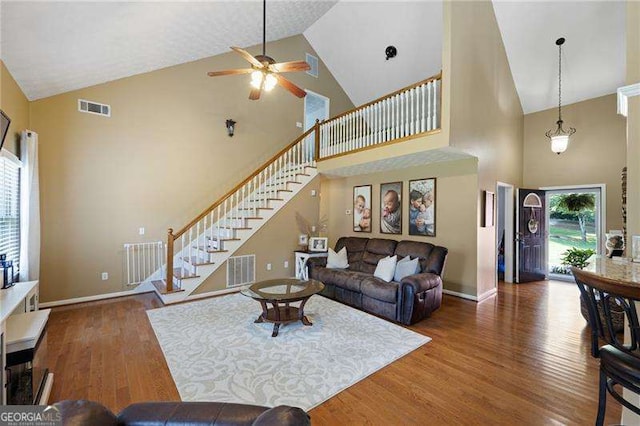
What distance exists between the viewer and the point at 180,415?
1059 millimetres

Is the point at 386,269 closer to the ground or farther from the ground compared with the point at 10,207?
closer to the ground

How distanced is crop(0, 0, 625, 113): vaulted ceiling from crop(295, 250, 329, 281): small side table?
4.28m

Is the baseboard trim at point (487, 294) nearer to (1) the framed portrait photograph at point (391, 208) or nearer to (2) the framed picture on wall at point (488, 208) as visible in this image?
(2) the framed picture on wall at point (488, 208)

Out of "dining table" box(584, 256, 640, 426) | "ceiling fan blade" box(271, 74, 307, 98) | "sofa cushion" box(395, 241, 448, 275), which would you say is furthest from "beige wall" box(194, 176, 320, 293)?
"dining table" box(584, 256, 640, 426)

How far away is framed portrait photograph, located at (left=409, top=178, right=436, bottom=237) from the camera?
5250 mm

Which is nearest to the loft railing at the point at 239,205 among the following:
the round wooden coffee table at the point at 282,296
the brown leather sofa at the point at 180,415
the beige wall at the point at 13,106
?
the round wooden coffee table at the point at 282,296

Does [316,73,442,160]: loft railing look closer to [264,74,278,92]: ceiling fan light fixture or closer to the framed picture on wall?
the framed picture on wall

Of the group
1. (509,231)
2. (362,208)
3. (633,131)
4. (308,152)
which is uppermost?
(308,152)

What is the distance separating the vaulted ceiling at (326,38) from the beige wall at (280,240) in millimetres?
3338

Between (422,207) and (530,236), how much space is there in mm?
2807

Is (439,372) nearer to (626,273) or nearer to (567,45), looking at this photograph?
(626,273)

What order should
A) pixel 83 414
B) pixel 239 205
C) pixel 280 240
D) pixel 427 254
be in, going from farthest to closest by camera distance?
pixel 280 240, pixel 239 205, pixel 427 254, pixel 83 414

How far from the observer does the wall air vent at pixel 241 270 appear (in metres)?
5.03

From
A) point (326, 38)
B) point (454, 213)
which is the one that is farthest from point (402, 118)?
point (326, 38)
